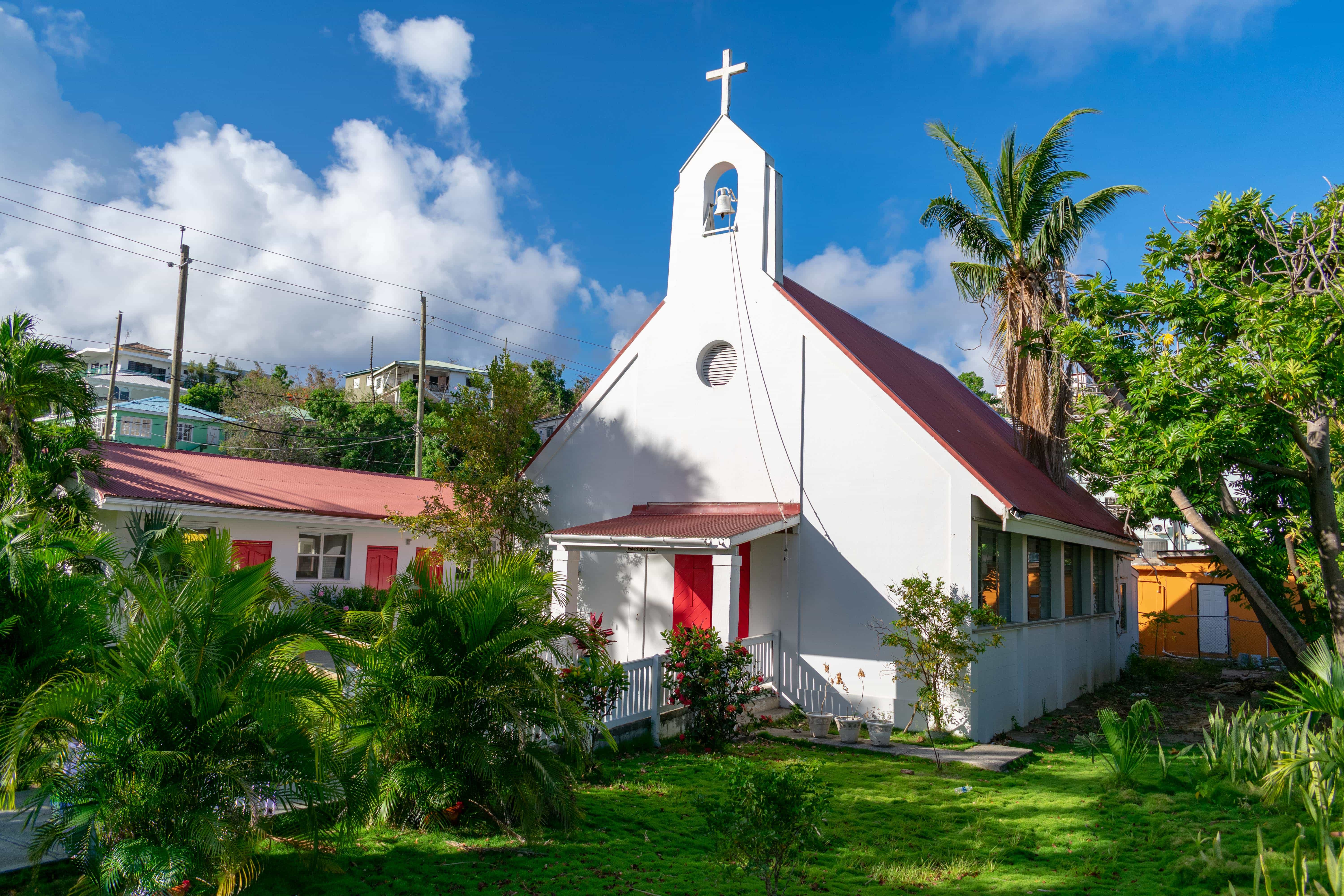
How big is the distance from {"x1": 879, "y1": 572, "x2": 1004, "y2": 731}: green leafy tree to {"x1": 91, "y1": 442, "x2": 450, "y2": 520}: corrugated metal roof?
1029 centimetres

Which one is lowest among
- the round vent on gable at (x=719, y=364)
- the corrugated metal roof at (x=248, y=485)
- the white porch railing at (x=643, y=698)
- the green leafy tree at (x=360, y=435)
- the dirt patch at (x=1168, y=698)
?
the dirt patch at (x=1168, y=698)

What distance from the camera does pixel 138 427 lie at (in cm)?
4988

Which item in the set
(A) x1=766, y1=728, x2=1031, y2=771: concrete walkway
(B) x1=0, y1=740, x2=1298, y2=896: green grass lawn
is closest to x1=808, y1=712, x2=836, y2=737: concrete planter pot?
(A) x1=766, y1=728, x2=1031, y2=771: concrete walkway

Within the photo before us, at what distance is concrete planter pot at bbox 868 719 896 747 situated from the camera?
39.6 ft

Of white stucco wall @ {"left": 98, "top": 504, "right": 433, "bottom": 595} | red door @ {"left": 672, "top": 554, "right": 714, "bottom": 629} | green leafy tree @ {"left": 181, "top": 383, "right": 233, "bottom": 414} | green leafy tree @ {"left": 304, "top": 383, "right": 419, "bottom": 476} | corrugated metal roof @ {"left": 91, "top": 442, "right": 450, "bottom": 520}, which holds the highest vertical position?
green leafy tree @ {"left": 181, "top": 383, "right": 233, "bottom": 414}

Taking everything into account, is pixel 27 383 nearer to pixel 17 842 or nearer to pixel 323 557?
pixel 17 842

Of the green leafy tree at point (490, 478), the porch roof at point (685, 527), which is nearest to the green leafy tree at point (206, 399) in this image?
the green leafy tree at point (490, 478)

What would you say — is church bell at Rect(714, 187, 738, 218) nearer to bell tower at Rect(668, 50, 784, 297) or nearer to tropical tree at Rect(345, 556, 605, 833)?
bell tower at Rect(668, 50, 784, 297)

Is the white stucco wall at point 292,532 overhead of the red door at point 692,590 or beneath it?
overhead

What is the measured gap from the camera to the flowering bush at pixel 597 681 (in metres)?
9.93

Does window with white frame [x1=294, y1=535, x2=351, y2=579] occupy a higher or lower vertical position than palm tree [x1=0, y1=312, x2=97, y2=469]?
lower

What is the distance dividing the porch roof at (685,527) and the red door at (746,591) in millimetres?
657

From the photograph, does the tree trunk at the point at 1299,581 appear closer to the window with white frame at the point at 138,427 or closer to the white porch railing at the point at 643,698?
the white porch railing at the point at 643,698

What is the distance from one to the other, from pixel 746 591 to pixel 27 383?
11.0 m
